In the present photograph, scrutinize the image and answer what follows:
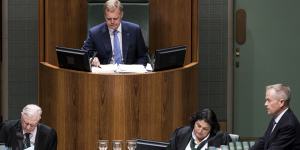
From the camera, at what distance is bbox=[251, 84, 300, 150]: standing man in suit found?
20.9 feet

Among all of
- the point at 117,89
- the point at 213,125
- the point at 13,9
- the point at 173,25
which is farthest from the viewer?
the point at 13,9

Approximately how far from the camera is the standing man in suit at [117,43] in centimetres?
809

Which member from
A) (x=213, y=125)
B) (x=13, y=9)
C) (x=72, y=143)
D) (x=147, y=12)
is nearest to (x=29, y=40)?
(x=13, y=9)

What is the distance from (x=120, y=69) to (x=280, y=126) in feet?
5.43

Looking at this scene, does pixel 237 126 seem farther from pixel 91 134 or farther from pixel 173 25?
pixel 91 134

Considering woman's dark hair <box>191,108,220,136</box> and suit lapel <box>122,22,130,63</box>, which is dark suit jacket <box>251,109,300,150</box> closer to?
woman's dark hair <box>191,108,220,136</box>

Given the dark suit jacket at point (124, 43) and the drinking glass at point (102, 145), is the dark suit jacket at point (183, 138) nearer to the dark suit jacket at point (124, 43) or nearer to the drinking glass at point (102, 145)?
the drinking glass at point (102, 145)

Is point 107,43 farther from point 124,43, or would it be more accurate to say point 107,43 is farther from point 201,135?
point 201,135

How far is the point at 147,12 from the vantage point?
888cm

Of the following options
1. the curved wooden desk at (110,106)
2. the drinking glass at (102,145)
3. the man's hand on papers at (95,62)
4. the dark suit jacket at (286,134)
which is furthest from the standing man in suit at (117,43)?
the dark suit jacket at (286,134)

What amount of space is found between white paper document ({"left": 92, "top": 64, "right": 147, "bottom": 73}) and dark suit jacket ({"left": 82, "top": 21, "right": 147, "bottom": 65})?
35 cm

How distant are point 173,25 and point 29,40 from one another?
1.70 metres

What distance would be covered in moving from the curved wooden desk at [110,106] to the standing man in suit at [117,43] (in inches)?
22.6

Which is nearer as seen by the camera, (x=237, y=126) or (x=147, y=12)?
(x=147, y=12)
